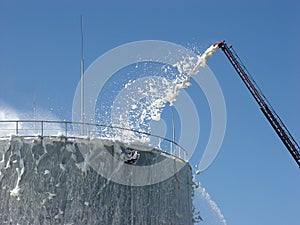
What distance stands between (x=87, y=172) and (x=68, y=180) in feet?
2.69

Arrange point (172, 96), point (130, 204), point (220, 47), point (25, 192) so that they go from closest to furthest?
point (25, 192)
point (130, 204)
point (172, 96)
point (220, 47)

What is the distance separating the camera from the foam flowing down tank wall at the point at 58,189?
2295cm

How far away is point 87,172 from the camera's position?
23953 mm

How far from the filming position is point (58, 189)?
23281mm

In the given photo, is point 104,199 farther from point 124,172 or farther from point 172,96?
point 172,96

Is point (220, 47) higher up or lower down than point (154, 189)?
higher up

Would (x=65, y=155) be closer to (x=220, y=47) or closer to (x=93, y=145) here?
(x=93, y=145)

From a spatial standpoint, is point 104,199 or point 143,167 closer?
point 104,199

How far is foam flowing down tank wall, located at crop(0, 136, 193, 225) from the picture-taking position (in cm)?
2295

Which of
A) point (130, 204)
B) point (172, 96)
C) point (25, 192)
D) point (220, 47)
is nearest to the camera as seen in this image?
point (25, 192)

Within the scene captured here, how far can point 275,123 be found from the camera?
137ft

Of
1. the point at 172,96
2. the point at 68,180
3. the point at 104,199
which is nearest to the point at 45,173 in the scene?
the point at 68,180

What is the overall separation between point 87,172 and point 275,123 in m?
20.7

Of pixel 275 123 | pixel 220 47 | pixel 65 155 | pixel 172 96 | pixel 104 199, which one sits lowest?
pixel 104 199
